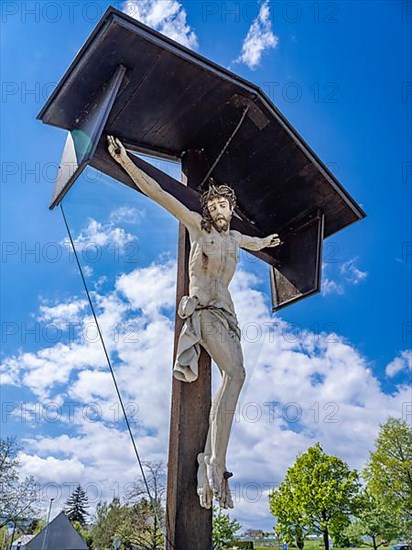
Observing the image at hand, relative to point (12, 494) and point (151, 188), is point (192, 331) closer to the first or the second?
point (151, 188)

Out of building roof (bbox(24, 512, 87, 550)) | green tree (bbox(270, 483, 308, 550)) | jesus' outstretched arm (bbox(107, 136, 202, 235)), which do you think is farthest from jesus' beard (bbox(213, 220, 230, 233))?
green tree (bbox(270, 483, 308, 550))

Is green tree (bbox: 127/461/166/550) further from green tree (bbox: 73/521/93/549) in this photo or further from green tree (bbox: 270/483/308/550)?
green tree (bbox: 270/483/308/550)

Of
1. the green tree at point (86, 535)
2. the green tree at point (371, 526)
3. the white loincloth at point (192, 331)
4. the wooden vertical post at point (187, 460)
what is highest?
the green tree at point (371, 526)

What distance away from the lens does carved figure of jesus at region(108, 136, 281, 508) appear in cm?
289

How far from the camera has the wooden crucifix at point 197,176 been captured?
2941 mm

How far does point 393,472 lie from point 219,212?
19.6m

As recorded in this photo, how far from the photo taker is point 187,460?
289 centimetres

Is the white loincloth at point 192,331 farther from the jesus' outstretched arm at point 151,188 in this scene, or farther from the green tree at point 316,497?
the green tree at point 316,497

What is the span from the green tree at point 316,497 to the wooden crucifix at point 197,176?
1980 centimetres

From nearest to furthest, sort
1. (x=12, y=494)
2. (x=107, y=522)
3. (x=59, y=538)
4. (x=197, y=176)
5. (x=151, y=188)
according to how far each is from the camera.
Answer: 1. (x=59, y=538)
2. (x=107, y=522)
3. (x=151, y=188)
4. (x=197, y=176)
5. (x=12, y=494)

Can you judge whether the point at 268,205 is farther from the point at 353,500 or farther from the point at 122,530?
the point at 353,500

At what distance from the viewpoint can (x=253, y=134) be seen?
13.4ft

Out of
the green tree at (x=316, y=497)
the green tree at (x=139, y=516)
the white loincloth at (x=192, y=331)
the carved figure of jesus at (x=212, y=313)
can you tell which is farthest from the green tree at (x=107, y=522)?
the green tree at (x=316, y=497)

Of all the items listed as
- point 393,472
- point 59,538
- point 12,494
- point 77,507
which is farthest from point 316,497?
point 59,538
